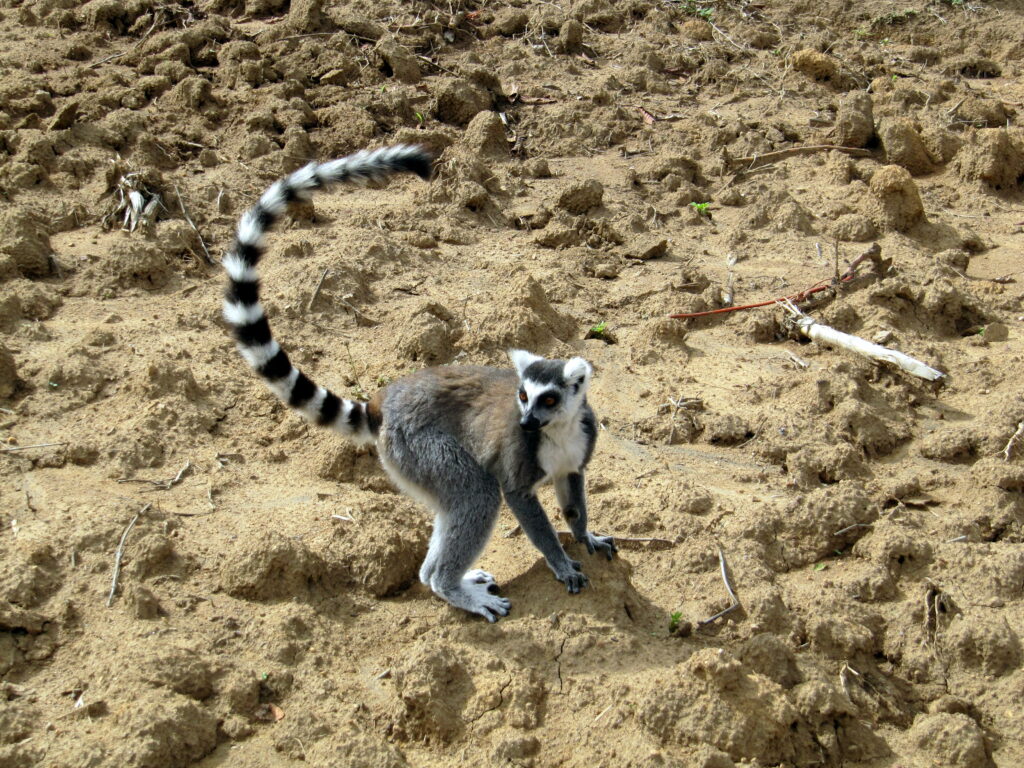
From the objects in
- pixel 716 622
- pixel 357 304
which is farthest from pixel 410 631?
pixel 357 304

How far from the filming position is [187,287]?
25.4ft

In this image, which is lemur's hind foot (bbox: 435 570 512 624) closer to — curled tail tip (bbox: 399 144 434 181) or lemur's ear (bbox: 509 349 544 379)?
lemur's ear (bbox: 509 349 544 379)

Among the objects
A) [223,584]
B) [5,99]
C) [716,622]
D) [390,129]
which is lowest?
[716,622]

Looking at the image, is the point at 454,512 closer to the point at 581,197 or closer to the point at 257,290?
the point at 257,290

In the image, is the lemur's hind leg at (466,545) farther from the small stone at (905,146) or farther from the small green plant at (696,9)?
the small green plant at (696,9)

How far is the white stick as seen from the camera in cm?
668

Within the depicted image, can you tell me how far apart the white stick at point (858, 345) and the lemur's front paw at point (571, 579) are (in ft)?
11.1

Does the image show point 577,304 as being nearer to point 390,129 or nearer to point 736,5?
point 390,129

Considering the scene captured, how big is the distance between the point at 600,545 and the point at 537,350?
247 cm

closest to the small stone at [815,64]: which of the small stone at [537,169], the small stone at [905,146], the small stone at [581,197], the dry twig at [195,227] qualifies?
the small stone at [905,146]

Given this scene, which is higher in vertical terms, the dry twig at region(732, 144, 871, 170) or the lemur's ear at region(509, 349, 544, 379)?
the lemur's ear at region(509, 349, 544, 379)

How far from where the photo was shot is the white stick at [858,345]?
6.68 m

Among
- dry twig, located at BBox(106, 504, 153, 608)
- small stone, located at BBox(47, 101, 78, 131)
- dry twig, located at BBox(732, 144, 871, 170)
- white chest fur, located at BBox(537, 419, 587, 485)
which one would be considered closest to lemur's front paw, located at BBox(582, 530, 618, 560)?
white chest fur, located at BBox(537, 419, 587, 485)

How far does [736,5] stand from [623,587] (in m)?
11.2
